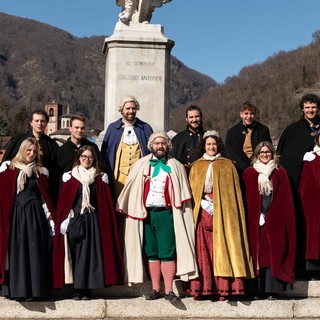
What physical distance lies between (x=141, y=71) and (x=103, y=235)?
4171 mm

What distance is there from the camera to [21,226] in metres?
6.12

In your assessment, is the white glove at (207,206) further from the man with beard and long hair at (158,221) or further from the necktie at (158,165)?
the necktie at (158,165)

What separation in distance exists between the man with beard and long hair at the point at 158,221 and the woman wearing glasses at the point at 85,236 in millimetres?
193

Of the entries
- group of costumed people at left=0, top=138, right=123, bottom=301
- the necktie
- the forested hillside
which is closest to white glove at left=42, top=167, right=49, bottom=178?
group of costumed people at left=0, top=138, right=123, bottom=301

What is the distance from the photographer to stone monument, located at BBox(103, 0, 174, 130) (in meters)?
9.73

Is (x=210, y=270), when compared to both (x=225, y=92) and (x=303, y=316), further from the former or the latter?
(x=225, y=92)

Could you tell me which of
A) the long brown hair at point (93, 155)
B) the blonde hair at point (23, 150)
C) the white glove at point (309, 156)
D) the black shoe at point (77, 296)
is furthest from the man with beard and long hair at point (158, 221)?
the white glove at point (309, 156)

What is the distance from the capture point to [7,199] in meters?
6.19

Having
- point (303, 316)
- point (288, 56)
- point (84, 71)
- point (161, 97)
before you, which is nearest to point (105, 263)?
point (303, 316)

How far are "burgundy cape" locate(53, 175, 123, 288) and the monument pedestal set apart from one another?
11.6 ft

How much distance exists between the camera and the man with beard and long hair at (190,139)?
23.3 feet

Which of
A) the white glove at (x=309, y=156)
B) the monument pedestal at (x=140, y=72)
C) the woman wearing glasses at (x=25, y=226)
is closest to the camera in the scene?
the woman wearing glasses at (x=25, y=226)

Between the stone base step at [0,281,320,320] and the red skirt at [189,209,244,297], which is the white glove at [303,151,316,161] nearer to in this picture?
the red skirt at [189,209,244,297]

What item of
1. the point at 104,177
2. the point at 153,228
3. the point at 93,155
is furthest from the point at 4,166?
the point at 153,228
